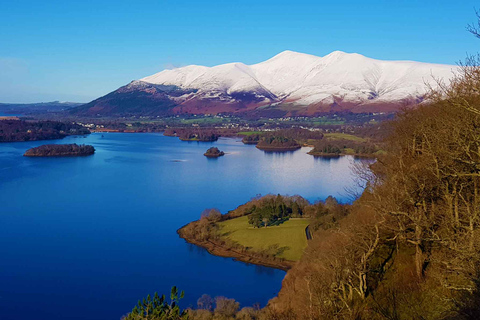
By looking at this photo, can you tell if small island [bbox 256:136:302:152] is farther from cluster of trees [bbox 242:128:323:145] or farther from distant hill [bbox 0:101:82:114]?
distant hill [bbox 0:101:82:114]

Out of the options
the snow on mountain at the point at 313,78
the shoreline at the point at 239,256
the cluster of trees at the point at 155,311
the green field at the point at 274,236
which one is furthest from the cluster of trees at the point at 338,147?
the snow on mountain at the point at 313,78

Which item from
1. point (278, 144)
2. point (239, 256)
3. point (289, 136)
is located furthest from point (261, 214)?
point (289, 136)

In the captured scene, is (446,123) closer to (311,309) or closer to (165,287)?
(311,309)

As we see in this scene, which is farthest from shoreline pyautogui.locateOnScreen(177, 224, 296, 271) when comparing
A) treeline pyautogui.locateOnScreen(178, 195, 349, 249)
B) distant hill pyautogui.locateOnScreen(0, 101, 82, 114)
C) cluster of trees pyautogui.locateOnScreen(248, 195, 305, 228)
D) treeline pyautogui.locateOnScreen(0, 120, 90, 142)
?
distant hill pyautogui.locateOnScreen(0, 101, 82, 114)

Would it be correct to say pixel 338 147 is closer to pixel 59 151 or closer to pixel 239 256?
pixel 59 151

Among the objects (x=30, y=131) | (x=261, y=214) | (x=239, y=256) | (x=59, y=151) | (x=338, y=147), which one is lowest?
(x=239, y=256)

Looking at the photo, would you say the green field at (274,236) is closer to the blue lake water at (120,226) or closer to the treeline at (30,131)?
the blue lake water at (120,226)
